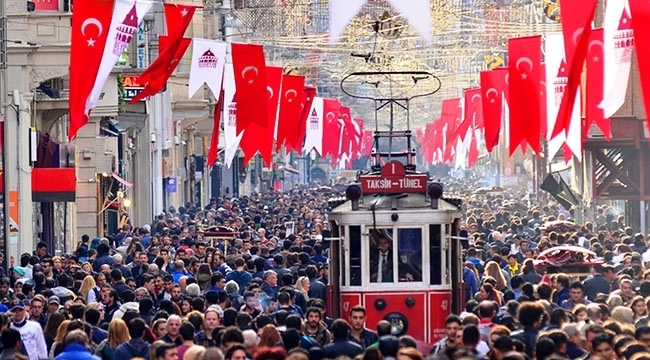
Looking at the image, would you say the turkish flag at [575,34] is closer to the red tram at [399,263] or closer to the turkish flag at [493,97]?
the red tram at [399,263]

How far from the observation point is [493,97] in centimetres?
3656

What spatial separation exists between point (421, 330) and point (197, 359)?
7136 millimetres

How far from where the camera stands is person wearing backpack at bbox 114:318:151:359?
1456cm

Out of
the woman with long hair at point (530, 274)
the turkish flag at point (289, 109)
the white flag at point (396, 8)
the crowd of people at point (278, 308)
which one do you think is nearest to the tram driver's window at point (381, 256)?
the crowd of people at point (278, 308)

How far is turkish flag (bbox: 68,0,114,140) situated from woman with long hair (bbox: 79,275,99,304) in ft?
8.10

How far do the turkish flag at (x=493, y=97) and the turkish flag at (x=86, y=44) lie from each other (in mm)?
14563

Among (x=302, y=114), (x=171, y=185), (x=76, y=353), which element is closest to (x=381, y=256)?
(x=76, y=353)

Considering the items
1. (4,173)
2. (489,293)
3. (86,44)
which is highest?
(86,44)

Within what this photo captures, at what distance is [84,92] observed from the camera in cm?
2230

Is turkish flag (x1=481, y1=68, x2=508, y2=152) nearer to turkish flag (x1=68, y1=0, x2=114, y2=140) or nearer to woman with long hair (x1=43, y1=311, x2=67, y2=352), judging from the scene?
turkish flag (x1=68, y1=0, x2=114, y2=140)

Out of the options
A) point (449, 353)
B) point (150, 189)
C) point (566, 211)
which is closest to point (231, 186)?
point (150, 189)

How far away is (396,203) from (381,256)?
647mm

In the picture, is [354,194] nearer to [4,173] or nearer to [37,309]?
[37,309]

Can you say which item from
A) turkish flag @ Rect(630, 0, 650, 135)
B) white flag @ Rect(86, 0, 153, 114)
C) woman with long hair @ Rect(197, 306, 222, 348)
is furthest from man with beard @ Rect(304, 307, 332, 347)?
white flag @ Rect(86, 0, 153, 114)
